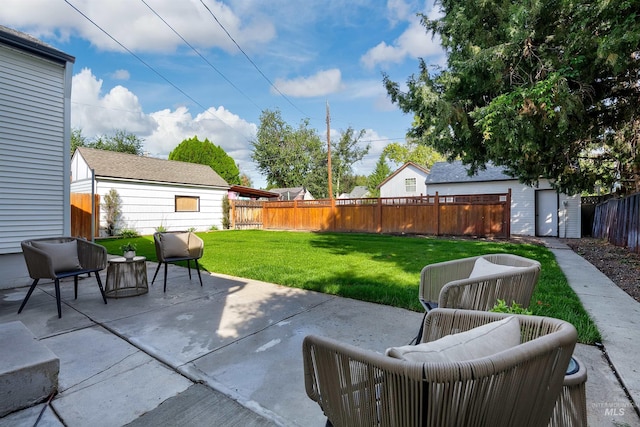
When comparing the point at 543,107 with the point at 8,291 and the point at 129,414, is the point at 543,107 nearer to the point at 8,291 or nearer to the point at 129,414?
the point at 129,414

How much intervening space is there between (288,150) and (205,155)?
824 centimetres

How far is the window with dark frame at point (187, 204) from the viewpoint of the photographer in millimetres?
15734

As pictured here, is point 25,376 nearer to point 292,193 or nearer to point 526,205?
point 526,205

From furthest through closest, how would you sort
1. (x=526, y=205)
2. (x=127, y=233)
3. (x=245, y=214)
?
(x=245, y=214), (x=526, y=205), (x=127, y=233)

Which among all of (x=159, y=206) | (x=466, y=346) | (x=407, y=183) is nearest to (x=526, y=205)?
(x=407, y=183)

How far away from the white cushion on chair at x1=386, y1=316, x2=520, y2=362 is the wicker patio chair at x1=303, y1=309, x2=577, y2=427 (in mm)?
93

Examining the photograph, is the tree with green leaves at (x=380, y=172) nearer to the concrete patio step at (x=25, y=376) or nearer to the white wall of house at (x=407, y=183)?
the white wall of house at (x=407, y=183)

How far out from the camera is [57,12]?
21.1 ft

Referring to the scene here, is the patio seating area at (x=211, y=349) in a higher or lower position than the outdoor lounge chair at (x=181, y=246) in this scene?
lower

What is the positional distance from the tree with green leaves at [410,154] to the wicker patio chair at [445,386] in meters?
35.3

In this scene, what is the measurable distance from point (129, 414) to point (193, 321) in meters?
1.51

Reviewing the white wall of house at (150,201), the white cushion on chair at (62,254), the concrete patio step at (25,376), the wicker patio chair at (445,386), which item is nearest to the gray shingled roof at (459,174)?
the white wall of house at (150,201)

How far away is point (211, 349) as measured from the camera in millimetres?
2727

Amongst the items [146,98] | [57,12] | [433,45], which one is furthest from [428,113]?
[146,98]
